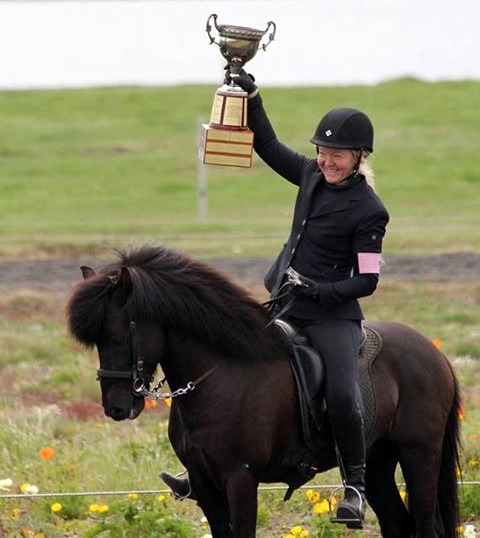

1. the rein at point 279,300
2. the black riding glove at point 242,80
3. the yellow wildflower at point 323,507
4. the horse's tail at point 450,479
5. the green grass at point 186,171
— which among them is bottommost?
the green grass at point 186,171

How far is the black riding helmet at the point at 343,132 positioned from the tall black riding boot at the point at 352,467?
129 centimetres

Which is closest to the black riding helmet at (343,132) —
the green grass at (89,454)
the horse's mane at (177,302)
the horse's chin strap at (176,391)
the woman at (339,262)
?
the woman at (339,262)

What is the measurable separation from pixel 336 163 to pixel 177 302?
1034mm

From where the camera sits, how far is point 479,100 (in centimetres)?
4991

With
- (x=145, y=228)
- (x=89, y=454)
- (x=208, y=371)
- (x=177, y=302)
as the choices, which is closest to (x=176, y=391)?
(x=208, y=371)

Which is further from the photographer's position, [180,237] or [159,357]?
[180,237]

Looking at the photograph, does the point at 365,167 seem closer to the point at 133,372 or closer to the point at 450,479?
the point at 133,372

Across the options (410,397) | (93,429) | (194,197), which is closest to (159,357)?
(410,397)

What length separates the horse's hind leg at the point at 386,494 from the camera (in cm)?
734

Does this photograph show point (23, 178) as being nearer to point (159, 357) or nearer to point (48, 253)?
point (48, 253)

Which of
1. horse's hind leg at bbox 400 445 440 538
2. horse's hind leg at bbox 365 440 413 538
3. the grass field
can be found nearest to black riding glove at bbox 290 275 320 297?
horse's hind leg at bbox 400 445 440 538

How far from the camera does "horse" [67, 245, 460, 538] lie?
631 centimetres

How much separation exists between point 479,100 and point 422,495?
44070mm

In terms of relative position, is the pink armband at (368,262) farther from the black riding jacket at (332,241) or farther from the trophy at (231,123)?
the trophy at (231,123)
